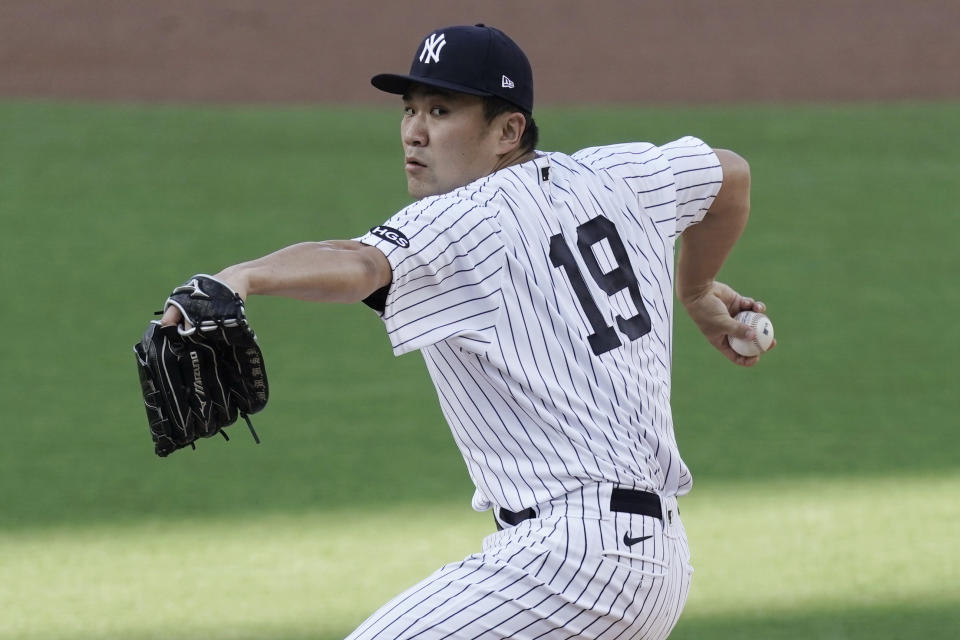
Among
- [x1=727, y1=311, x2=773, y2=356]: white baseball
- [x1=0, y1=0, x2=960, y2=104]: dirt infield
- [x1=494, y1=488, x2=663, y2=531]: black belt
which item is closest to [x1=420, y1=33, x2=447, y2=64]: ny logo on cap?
[x1=494, y1=488, x2=663, y2=531]: black belt

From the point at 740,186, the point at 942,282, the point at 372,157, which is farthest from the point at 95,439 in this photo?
the point at 372,157

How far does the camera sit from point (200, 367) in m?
2.21

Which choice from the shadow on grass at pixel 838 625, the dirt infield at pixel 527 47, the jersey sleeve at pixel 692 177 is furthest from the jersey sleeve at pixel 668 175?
the dirt infield at pixel 527 47

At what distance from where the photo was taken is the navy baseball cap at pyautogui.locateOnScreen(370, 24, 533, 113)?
262 centimetres

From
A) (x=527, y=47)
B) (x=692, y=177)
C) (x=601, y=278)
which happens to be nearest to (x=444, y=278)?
(x=601, y=278)

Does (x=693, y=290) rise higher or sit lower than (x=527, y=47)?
lower

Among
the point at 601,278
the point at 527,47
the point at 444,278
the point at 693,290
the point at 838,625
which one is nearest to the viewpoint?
the point at 444,278

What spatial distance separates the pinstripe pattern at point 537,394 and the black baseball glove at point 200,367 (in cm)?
30

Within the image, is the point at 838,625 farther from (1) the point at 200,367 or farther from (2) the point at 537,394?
(1) the point at 200,367

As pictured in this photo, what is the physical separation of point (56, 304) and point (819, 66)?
11.5 m

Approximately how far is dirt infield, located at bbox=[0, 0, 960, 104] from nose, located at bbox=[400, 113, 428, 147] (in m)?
13.4

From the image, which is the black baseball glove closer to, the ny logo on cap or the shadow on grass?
the ny logo on cap

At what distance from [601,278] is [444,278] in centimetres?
32

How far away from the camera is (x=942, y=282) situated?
8.81m
